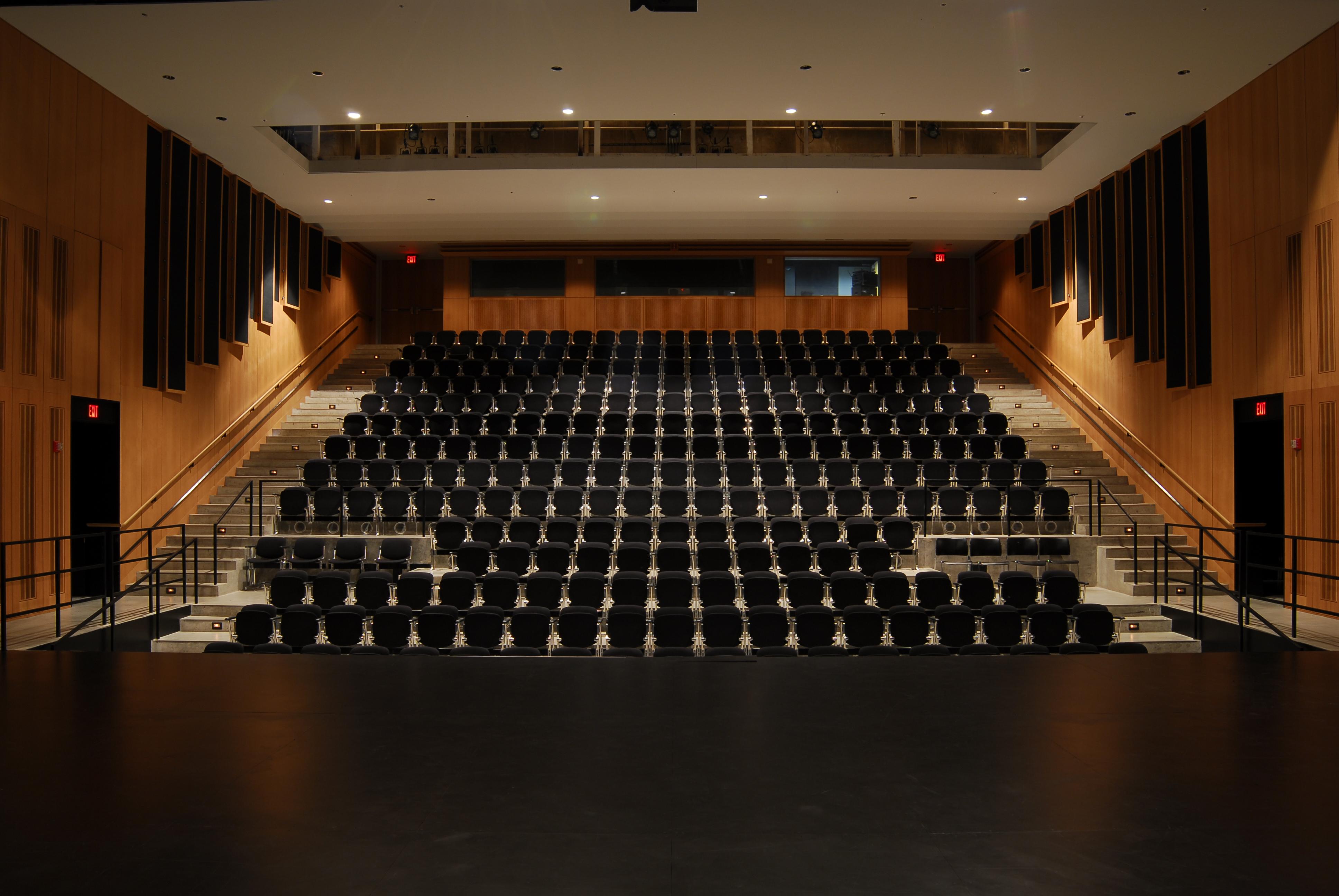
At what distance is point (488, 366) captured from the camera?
970 cm

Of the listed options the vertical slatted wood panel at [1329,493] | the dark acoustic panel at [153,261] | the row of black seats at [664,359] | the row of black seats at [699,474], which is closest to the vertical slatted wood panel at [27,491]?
the dark acoustic panel at [153,261]

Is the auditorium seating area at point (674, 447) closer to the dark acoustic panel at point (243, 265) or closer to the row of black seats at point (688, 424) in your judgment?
the row of black seats at point (688, 424)

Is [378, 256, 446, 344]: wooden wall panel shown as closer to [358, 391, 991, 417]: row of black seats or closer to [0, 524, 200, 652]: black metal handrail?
[358, 391, 991, 417]: row of black seats

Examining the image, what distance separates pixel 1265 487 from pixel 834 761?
588cm

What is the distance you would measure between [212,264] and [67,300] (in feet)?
6.21

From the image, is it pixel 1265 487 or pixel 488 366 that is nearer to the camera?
pixel 1265 487

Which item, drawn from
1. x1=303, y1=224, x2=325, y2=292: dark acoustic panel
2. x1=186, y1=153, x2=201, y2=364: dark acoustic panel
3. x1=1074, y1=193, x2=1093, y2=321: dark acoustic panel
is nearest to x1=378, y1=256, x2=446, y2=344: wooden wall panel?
x1=303, y1=224, x2=325, y2=292: dark acoustic panel

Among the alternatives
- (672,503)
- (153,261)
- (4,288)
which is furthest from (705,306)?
(4,288)

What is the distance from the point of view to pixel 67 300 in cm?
599

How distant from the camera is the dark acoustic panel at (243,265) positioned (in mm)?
8219

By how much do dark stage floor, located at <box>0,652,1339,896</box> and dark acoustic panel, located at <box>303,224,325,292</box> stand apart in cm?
813

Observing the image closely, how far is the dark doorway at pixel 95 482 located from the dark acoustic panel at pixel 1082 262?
345 inches

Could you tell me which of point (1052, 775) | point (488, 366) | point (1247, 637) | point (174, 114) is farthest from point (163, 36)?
point (1247, 637)

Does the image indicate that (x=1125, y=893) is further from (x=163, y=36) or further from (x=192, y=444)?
(x=192, y=444)
